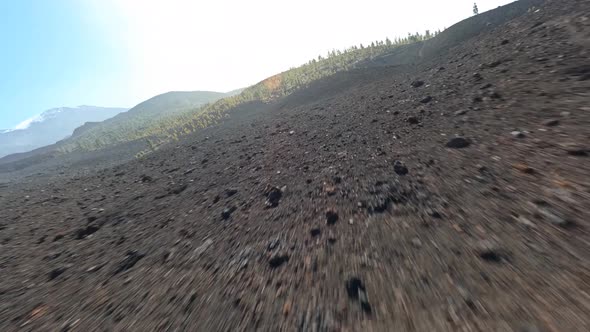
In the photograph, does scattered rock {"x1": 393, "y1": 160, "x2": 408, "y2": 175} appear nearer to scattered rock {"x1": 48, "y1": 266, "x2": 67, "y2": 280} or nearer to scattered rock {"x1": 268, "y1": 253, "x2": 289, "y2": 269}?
scattered rock {"x1": 268, "y1": 253, "x2": 289, "y2": 269}

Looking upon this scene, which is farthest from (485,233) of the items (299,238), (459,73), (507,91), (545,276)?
(459,73)

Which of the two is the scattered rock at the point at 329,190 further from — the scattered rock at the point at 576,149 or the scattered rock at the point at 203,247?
the scattered rock at the point at 576,149

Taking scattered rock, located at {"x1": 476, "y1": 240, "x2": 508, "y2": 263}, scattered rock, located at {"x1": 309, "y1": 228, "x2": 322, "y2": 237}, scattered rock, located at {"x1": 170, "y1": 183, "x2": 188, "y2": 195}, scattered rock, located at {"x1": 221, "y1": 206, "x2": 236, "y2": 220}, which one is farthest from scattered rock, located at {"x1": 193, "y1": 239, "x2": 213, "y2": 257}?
scattered rock, located at {"x1": 170, "y1": 183, "x2": 188, "y2": 195}

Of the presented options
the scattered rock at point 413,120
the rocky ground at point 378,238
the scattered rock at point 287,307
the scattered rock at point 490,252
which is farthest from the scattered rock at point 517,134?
the scattered rock at point 287,307

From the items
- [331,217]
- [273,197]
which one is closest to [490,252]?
[331,217]

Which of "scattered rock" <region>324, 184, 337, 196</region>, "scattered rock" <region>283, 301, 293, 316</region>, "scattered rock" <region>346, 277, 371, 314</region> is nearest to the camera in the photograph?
"scattered rock" <region>346, 277, 371, 314</region>

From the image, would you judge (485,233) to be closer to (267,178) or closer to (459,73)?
(267,178)
